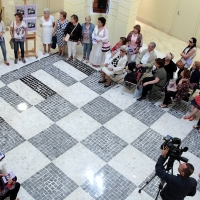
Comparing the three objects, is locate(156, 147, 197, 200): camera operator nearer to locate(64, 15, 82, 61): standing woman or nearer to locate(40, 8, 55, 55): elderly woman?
locate(64, 15, 82, 61): standing woman

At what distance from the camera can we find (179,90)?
641 centimetres

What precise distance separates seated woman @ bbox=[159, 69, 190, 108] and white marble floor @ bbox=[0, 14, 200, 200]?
10.1 inches

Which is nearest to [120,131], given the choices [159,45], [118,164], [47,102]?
[118,164]

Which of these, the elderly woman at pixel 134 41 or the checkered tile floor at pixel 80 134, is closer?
the checkered tile floor at pixel 80 134

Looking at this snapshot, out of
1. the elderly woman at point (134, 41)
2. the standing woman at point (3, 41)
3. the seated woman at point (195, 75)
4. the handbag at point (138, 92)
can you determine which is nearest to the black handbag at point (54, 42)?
the standing woman at point (3, 41)

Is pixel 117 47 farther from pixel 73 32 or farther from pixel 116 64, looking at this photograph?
pixel 73 32

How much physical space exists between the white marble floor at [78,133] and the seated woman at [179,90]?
0.85ft

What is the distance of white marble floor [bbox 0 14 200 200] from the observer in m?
4.93

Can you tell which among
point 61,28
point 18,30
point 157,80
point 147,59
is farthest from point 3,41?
point 157,80

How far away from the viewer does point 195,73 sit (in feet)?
21.1

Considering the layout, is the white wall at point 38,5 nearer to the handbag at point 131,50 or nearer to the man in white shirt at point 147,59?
the handbag at point 131,50

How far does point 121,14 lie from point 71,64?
5.93 feet

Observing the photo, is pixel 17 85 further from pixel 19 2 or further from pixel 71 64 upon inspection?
pixel 19 2

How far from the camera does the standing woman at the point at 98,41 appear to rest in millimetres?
7179
